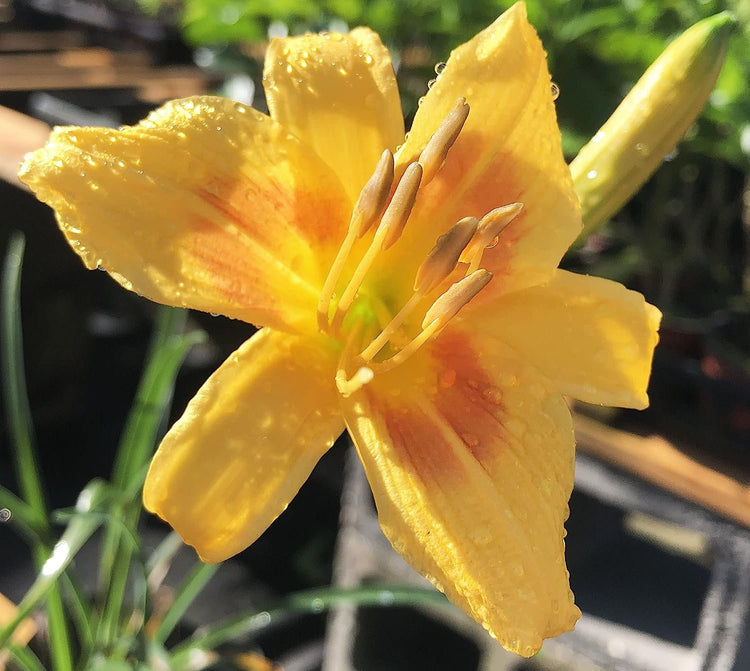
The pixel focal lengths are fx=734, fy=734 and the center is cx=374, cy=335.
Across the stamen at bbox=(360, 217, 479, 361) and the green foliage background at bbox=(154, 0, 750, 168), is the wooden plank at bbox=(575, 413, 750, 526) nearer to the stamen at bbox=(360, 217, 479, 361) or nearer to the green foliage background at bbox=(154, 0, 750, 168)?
the green foliage background at bbox=(154, 0, 750, 168)

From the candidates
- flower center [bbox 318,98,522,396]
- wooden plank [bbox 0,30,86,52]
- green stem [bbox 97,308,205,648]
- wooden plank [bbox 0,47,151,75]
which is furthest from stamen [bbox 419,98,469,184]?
wooden plank [bbox 0,30,86,52]

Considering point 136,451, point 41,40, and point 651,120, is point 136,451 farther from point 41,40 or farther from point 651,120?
point 41,40

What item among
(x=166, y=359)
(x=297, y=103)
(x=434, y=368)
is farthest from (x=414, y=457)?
(x=166, y=359)

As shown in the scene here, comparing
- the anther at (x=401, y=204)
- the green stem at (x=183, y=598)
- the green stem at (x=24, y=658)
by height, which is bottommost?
the green stem at (x=183, y=598)

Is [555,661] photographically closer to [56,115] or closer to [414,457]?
[414,457]

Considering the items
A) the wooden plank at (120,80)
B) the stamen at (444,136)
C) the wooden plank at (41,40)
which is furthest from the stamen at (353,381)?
the wooden plank at (41,40)

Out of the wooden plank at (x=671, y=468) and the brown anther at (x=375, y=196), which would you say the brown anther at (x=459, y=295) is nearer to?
the brown anther at (x=375, y=196)
